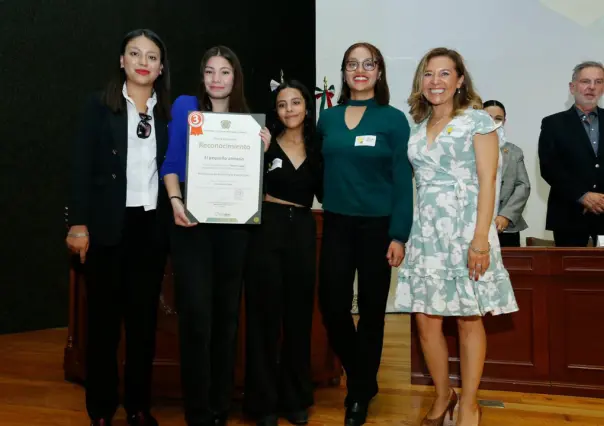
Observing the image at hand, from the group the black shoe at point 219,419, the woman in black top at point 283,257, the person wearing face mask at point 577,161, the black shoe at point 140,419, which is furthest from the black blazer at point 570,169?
the black shoe at point 140,419

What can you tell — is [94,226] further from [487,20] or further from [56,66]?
[487,20]

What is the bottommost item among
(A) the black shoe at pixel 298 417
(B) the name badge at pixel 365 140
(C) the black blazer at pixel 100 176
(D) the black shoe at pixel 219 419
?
(A) the black shoe at pixel 298 417

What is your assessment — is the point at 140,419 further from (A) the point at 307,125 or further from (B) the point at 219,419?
(A) the point at 307,125

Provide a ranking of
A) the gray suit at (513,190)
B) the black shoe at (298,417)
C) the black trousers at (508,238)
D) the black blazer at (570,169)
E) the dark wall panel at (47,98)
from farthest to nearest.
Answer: the dark wall panel at (47,98) → the black trousers at (508,238) → the gray suit at (513,190) → the black blazer at (570,169) → the black shoe at (298,417)

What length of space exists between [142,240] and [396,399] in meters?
1.44

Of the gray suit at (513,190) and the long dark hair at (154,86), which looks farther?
the gray suit at (513,190)

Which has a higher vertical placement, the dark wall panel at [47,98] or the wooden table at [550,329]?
the dark wall panel at [47,98]

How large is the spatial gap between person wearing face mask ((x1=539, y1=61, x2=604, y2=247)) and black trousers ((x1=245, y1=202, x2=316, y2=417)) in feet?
5.50

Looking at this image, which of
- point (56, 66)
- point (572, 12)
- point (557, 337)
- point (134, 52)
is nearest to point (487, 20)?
point (572, 12)

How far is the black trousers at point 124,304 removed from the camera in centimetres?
222

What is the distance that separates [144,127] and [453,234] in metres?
1.18

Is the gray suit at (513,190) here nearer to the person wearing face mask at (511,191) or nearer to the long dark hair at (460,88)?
the person wearing face mask at (511,191)

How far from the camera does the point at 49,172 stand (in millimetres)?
4887

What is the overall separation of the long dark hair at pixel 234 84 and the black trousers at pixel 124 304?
17.9 inches
